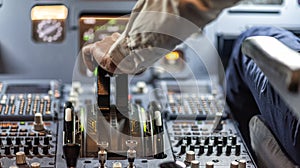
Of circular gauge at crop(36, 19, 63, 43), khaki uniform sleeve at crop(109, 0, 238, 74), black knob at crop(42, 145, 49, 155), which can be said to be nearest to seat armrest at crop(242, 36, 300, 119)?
khaki uniform sleeve at crop(109, 0, 238, 74)

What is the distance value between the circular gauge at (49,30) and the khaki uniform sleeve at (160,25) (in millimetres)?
1010

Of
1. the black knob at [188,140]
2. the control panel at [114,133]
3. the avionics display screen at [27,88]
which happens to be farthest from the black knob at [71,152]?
the avionics display screen at [27,88]

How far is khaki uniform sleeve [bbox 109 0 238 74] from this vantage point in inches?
60.4

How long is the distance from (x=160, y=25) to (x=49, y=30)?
1.27 m

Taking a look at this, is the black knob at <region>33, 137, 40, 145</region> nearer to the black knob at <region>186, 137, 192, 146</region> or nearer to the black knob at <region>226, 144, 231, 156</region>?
the black knob at <region>186, 137, 192, 146</region>

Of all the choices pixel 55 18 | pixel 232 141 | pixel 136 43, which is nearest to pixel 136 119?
pixel 232 141

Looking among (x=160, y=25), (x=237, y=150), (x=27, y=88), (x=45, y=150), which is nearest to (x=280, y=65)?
(x=160, y=25)

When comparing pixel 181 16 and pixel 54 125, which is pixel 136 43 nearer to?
pixel 181 16

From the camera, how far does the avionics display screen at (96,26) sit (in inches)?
108

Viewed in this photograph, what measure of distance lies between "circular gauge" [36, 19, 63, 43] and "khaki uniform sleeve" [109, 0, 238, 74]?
39.8 inches

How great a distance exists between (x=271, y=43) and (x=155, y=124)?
1.50 ft

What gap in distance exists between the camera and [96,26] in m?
2.77

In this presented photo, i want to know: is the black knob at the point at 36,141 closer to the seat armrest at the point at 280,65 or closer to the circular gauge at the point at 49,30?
the seat armrest at the point at 280,65

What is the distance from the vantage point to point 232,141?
211 centimetres
